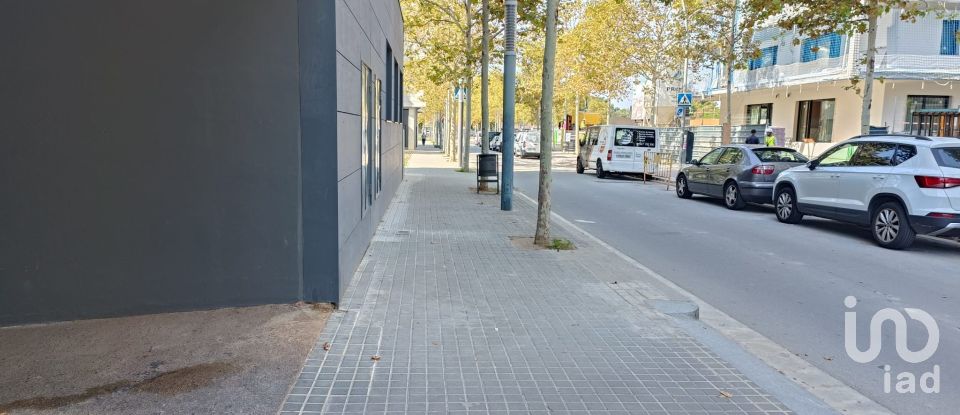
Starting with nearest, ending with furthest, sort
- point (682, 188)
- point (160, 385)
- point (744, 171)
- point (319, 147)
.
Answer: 1. point (160, 385)
2. point (319, 147)
3. point (744, 171)
4. point (682, 188)

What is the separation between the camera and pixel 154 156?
5375 millimetres

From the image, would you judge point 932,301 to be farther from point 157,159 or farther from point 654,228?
point 157,159

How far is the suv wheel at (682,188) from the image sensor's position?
17.7 metres

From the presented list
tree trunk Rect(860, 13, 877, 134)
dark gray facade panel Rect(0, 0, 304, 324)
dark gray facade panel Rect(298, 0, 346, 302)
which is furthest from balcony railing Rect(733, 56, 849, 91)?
dark gray facade panel Rect(0, 0, 304, 324)

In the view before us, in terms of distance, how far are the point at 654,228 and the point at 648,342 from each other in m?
7.02

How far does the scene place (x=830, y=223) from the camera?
520 inches

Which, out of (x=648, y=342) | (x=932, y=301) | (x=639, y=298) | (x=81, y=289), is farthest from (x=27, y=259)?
(x=932, y=301)

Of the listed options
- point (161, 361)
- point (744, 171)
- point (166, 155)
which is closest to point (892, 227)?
point (744, 171)

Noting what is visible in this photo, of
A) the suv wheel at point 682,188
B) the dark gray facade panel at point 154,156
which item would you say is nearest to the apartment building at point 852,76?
the suv wheel at point 682,188

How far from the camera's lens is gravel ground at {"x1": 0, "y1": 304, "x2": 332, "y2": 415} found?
12.9ft

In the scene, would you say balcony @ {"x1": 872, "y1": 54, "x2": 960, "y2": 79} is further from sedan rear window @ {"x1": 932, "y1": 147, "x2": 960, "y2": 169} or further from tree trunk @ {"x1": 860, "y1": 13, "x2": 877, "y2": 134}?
sedan rear window @ {"x1": 932, "y1": 147, "x2": 960, "y2": 169}

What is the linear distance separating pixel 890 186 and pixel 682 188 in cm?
766

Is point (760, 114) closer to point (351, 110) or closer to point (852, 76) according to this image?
point (852, 76)

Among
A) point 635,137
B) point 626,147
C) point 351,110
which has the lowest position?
point 626,147
